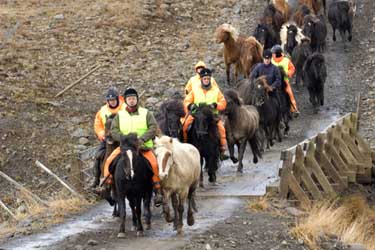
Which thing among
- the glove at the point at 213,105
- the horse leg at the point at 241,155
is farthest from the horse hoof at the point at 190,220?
the horse leg at the point at 241,155

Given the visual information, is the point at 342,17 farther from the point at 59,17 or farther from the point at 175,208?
the point at 175,208

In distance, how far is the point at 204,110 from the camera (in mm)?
16609

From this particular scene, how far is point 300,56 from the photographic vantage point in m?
27.8

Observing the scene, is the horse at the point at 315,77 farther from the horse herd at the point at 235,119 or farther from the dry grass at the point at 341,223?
the dry grass at the point at 341,223

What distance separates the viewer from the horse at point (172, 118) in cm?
1672

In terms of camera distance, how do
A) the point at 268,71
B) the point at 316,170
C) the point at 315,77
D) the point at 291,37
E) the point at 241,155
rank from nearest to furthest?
1. the point at 316,170
2. the point at 241,155
3. the point at 268,71
4. the point at 315,77
5. the point at 291,37

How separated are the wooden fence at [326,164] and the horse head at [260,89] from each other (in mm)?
1567

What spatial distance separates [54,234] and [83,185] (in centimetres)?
348

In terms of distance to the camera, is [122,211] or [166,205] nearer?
[166,205]

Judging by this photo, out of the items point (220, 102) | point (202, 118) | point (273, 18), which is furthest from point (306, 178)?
point (273, 18)

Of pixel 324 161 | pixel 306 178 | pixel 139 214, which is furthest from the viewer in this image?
pixel 324 161

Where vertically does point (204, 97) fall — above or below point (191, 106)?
above

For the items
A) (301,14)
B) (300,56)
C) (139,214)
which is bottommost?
(139,214)

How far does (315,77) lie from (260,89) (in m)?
5.60
